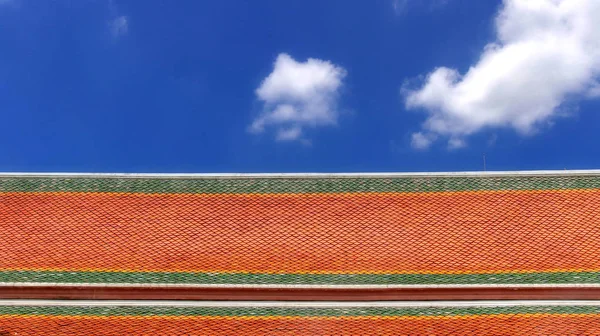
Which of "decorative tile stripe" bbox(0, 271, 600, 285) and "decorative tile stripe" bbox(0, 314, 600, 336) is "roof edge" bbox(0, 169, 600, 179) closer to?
"decorative tile stripe" bbox(0, 271, 600, 285)

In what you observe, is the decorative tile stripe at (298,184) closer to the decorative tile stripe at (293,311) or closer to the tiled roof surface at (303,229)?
the tiled roof surface at (303,229)

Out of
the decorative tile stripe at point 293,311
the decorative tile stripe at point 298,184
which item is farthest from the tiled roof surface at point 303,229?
the decorative tile stripe at point 293,311

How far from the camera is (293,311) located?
437 inches

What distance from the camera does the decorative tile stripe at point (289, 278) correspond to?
452 inches

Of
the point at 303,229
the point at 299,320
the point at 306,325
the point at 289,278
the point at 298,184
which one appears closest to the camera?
the point at 306,325

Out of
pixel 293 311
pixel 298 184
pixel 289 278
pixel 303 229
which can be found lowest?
pixel 293 311

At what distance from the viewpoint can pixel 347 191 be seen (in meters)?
13.9

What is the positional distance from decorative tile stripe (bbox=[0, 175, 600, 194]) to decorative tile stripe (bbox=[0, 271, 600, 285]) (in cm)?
260

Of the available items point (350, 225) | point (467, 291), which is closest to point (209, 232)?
point (350, 225)

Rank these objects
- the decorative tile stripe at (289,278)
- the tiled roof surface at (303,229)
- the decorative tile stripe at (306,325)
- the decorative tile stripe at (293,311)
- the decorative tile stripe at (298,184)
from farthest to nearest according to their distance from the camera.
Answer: the decorative tile stripe at (298,184) < the tiled roof surface at (303,229) < the decorative tile stripe at (289,278) < the decorative tile stripe at (293,311) < the decorative tile stripe at (306,325)

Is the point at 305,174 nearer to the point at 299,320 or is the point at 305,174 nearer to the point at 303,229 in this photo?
the point at 303,229

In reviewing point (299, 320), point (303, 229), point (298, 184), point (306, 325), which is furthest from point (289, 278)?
point (298, 184)

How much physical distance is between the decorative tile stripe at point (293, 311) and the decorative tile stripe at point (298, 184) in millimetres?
3366

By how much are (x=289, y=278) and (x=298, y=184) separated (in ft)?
9.65
